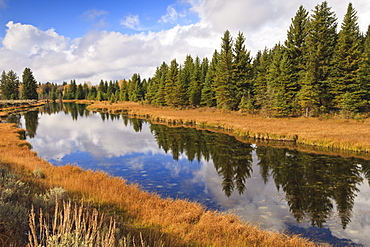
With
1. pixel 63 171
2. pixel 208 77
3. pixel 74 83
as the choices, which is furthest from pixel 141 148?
pixel 74 83

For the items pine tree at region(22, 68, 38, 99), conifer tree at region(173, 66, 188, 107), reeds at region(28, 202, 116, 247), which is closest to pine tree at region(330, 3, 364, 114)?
conifer tree at region(173, 66, 188, 107)

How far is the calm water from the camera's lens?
9.23m

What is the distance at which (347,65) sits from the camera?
35719mm

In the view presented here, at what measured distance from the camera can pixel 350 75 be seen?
3506cm

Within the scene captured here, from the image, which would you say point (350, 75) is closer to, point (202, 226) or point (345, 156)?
point (345, 156)

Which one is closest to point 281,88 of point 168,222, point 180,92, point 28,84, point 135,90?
point 180,92

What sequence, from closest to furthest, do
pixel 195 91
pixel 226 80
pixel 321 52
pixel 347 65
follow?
pixel 347 65 < pixel 321 52 < pixel 226 80 < pixel 195 91

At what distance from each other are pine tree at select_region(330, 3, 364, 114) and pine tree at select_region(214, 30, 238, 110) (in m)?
19.1

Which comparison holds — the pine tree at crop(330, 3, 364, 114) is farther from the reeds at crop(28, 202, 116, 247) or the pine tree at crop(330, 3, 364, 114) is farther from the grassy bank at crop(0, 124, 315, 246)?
the reeds at crop(28, 202, 116, 247)

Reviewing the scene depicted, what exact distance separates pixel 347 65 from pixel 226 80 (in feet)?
75.5

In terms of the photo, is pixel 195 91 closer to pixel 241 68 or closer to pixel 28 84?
pixel 241 68

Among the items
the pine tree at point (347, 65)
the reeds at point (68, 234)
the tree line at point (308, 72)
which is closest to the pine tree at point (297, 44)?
the tree line at point (308, 72)

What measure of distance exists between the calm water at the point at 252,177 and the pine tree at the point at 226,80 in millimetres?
27067

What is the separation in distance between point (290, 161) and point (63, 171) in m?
15.3
